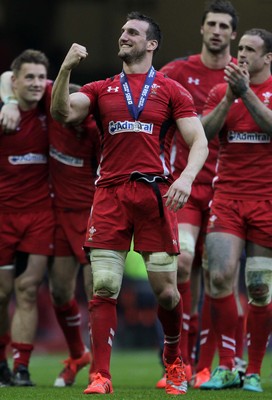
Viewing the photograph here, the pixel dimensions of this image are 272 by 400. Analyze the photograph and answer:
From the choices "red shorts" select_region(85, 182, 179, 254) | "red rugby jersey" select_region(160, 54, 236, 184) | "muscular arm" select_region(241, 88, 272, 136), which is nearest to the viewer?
"red shorts" select_region(85, 182, 179, 254)

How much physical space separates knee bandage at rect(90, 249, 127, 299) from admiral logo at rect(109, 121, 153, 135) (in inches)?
33.1

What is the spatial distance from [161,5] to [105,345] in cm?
1007

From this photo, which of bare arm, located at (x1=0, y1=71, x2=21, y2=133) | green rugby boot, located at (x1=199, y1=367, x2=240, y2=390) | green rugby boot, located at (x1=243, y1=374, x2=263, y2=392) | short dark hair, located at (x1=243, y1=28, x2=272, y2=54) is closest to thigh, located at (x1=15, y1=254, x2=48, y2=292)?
bare arm, located at (x1=0, y1=71, x2=21, y2=133)

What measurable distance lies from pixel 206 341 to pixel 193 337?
13.4 inches

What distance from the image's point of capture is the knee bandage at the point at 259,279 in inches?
352

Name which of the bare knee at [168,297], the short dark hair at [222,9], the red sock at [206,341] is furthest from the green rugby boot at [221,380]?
the short dark hair at [222,9]

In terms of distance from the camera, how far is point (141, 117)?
811 centimetres

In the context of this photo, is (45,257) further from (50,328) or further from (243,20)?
(50,328)

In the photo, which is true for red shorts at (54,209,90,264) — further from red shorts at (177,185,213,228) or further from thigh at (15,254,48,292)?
red shorts at (177,185,213,228)

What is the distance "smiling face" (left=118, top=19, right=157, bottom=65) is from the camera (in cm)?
822

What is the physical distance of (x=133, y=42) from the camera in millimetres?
8227

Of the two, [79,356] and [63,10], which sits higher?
[63,10]

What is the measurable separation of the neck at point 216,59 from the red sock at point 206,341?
1.97 metres

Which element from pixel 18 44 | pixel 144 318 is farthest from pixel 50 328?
pixel 18 44
